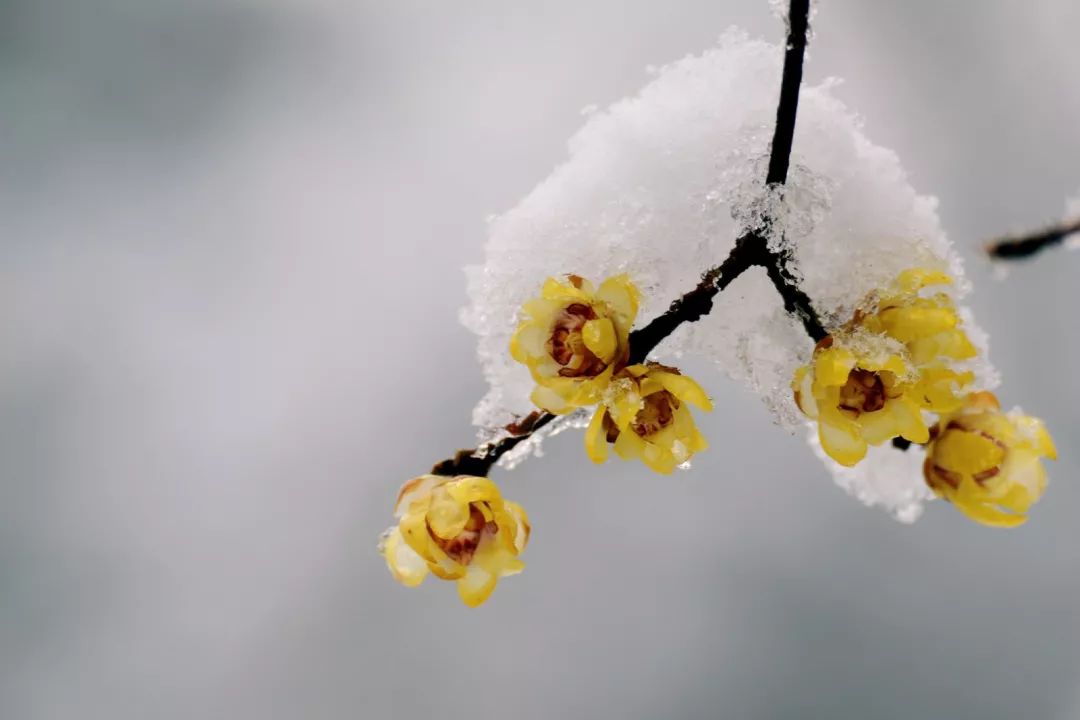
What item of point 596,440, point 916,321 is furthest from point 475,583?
point 916,321

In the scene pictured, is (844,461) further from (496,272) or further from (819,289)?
(496,272)

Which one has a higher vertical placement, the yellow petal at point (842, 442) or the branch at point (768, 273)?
the branch at point (768, 273)

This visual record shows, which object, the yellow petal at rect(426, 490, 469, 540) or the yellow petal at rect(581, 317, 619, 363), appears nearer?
the yellow petal at rect(581, 317, 619, 363)

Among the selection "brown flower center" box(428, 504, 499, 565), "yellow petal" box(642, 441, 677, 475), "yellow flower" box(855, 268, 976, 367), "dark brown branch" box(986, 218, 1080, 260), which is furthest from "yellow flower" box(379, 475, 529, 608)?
"dark brown branch" box(986, 218, 1080, 260)

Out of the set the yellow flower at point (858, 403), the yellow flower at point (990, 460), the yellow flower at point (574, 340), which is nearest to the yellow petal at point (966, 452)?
the yellow flower at point (990, 460)

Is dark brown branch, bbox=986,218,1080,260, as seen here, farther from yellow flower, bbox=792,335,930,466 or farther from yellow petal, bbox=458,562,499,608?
yellow petal, bbox=458,562,499,608

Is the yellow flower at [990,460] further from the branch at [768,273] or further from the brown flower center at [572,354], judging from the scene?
the brown flower center at [572,354]

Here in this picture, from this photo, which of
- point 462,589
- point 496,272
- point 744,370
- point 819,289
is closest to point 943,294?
point 819,289
